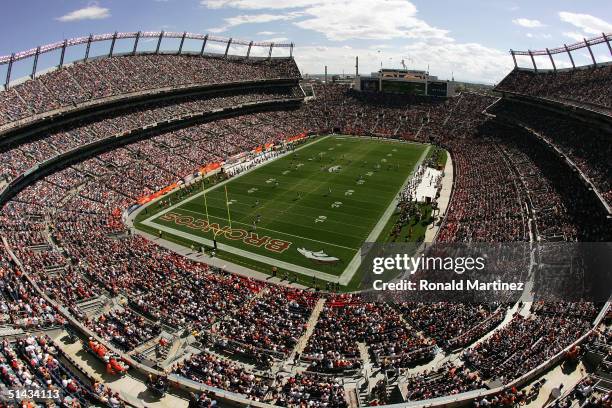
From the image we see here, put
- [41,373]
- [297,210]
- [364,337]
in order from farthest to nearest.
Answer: [297,210], [364,337], [41,373]

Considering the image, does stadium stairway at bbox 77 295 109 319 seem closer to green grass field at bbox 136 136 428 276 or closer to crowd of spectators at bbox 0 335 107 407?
crowd of spectators at bbox 0 335 107 407

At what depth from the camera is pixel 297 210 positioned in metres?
45.8

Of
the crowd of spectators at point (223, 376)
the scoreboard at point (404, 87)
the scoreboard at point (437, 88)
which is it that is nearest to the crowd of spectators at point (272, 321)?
the crowd of spectators at point (223, 376)

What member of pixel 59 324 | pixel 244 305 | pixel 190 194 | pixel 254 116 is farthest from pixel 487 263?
pixel 254 116

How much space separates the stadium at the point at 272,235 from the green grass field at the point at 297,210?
0.30 m

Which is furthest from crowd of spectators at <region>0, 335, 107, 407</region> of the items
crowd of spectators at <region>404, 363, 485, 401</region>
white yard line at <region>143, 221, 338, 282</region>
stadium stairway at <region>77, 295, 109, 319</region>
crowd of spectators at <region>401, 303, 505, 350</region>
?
white yard line at <region>143, 221, 338, 282</region>

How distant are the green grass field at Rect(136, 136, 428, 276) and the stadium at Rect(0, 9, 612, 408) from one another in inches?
11.9

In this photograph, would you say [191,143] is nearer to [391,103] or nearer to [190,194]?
[190,194]

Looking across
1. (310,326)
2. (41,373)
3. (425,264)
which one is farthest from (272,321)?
(425,264)

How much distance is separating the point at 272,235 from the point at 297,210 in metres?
6.69

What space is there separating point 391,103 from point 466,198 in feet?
178

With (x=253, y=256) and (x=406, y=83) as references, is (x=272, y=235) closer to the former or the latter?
(x=253, y=256)

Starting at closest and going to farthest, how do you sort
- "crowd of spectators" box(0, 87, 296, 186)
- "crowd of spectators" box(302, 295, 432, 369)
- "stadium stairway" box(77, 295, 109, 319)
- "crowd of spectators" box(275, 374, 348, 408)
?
1. "crowd of spectators" box(275, 374, 348, 408)
2. "crowd of spectators" box(302, 295, 432, 369)
3. "stadium stairway" box(77, 295, 109, 319)
4. "crowd of spectators" box(0, 87, 296, 186)

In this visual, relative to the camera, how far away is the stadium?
1922cm
